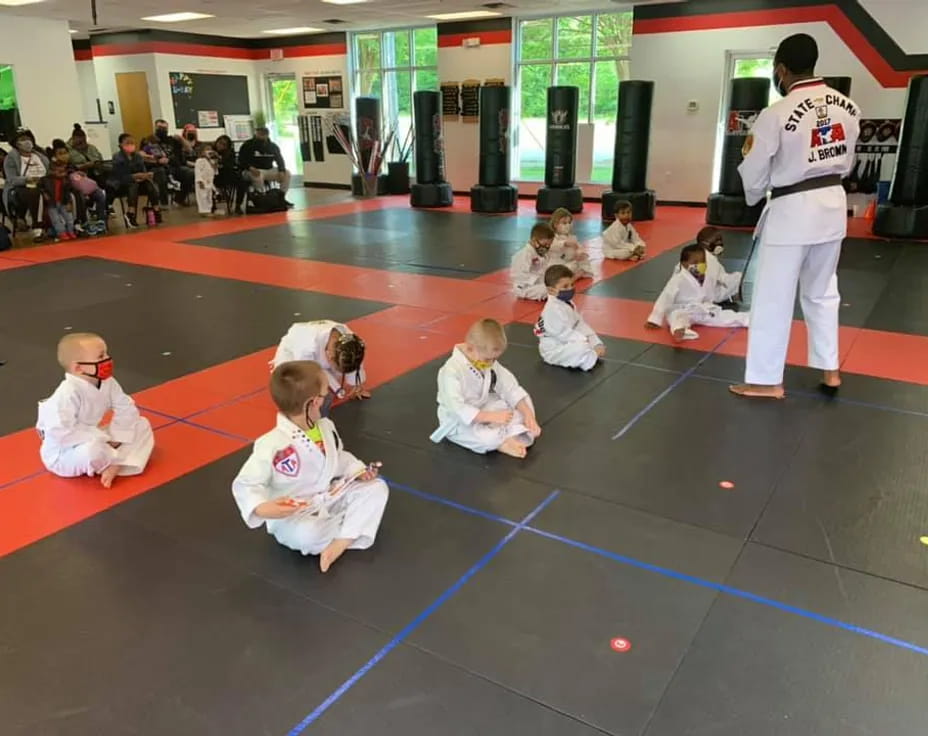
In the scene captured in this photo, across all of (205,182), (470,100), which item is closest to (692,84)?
(470,100)

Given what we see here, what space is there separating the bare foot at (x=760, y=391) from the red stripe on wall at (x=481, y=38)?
12.6 meters

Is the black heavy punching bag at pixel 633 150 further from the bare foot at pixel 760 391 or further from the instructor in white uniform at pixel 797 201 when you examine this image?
the bare foot at pixel 760 391

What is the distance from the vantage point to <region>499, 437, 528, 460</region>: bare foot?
3662 mm

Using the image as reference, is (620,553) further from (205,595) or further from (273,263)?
(273,263)

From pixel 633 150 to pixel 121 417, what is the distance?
389 inches

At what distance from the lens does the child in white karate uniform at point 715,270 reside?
618cm

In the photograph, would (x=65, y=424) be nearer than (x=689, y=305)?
Yes

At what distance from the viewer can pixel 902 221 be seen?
9.74 metres

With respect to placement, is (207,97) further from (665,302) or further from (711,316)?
(711,316)

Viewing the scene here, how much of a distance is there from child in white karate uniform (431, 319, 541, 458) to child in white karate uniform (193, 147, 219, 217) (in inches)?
420

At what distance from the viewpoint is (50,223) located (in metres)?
10.7

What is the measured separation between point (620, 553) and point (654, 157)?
1275cm

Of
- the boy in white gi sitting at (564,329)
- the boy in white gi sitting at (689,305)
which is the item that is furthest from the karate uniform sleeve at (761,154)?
the boy in white gi sitting at (689,305)

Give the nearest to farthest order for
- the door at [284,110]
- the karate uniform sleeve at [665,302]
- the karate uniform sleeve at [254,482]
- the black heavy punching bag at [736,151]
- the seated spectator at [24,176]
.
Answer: the karate uniform sleeve at [254,482], the karate uniform sleeve at [665,302], the seated spectator at [24,176], the black heavy punching bag at [736,151], the door at [284,110]
